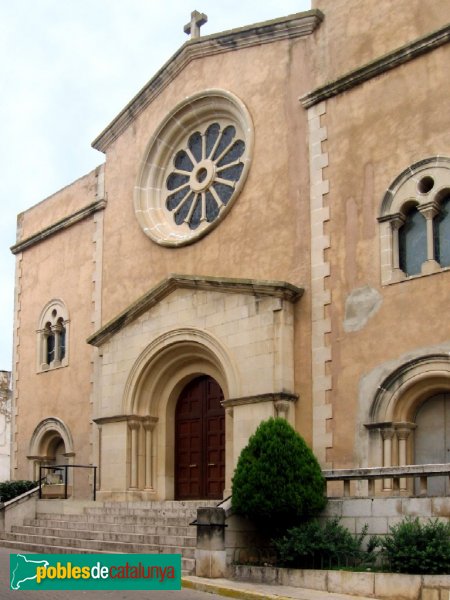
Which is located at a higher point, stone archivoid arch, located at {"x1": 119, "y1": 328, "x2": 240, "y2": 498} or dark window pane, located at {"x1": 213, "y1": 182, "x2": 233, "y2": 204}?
dark window pane, located at {"x1": 213, "y1": 182, "x2": 233, "y2": 204}

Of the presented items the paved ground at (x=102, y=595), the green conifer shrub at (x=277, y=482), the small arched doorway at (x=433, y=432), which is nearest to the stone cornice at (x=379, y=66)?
the small arched doorway at (x=433, y=432)

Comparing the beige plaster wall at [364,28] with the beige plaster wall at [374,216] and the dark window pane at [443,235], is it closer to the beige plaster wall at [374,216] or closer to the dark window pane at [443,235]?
the beige plaster wall at [374,216]

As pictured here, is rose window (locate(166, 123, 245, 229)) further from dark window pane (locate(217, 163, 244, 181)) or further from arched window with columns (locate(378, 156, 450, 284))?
arched window with columns (locate(378, 156, 450, 284))

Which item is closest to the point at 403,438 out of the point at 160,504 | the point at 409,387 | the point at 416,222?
the point at 409,387

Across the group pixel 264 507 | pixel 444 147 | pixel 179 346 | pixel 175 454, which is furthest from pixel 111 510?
pixel 444 147

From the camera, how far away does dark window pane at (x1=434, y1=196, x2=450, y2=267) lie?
16.4 m

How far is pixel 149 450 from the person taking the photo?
69.5 ft

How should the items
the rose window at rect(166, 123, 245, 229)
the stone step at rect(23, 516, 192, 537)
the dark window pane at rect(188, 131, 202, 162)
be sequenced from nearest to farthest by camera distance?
the stone step at rect(23, 516, 192, 537), the rose window at rect(166, 123, 245, 229), the dark window pane at rect(188, 131, 202, 162)

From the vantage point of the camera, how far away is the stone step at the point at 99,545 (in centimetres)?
1558

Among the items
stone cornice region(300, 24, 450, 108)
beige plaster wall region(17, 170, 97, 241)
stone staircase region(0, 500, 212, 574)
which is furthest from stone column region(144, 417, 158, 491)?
stone cornice region(300, 24, 450, 108)

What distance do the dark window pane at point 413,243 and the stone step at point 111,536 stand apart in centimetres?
617

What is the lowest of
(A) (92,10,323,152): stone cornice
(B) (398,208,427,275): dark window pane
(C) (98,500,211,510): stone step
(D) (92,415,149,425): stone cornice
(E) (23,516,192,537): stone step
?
(E) (23,516,192,537): stone step

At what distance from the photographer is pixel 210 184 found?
71.8ft

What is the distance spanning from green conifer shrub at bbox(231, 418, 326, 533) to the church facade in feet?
6.96
